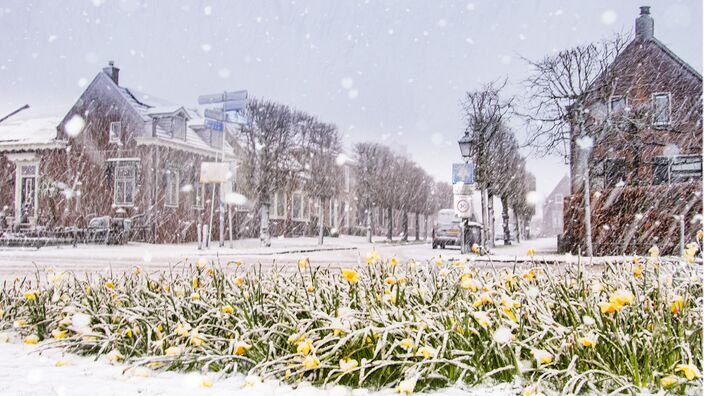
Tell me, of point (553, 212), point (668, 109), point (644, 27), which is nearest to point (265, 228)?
point (668, 109)

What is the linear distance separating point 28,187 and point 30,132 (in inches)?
97.2

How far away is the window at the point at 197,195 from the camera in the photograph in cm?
2470

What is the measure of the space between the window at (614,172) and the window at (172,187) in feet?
52.0

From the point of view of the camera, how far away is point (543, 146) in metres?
12.7

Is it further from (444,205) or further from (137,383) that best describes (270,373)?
(444,205)

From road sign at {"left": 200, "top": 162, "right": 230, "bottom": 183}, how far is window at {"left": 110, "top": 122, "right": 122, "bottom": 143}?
15.0ft

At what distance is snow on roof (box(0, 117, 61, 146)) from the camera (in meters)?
24.0

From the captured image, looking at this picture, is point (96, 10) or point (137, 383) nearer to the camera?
point (137, 383)

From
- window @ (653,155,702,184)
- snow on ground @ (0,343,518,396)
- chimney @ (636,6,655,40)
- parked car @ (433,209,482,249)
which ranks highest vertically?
chimney @ (636,6,655,40)

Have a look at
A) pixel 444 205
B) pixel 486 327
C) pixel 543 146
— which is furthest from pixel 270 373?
pixel 444 205

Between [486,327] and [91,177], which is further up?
[91,177]

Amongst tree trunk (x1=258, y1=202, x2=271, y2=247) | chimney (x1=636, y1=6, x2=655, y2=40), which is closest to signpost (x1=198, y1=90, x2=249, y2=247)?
tree trunk (x1=258, y1=202, x2=271, y2=247)

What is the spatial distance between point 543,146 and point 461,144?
202cm

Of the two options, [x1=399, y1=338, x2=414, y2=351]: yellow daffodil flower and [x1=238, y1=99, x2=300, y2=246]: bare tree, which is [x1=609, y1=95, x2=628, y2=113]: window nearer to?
[x1=238, y1=99, x2=300, y2=246]: bare tree
